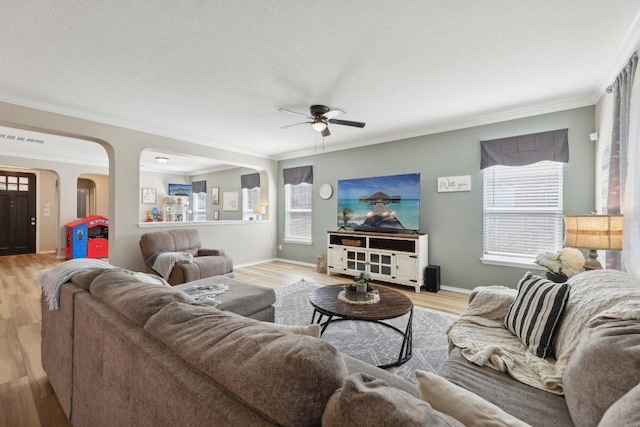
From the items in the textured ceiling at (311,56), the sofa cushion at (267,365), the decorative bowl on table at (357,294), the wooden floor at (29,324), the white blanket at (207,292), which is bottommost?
the wooden floor at (29,324)

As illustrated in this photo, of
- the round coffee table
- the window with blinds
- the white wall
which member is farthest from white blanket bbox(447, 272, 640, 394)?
the white wall

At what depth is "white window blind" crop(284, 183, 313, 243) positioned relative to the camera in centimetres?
611

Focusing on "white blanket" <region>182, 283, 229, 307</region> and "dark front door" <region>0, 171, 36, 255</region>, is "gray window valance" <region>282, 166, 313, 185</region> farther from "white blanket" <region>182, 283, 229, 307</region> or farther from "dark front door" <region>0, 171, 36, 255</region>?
"dark front door" <region>0, 171, 36, 255</region>

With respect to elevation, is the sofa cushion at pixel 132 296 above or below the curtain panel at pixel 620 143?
below

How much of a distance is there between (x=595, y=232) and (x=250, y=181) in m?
6.46

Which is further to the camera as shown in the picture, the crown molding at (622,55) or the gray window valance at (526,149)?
the gray window valance at (526,149)

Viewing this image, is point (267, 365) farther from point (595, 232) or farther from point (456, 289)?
point (456, 289)

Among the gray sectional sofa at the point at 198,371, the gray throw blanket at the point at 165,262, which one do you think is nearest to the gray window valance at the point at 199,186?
the gray throw blanket at the point at 165,262

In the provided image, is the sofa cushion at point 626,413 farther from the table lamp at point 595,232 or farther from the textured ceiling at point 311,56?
the textured ceiling at point 311,56

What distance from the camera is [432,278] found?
4.12 metres

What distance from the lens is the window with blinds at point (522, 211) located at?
3523 millimetres

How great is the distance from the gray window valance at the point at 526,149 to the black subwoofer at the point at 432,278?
1602 mm

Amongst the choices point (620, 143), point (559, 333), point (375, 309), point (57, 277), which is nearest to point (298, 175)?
point (375, 309)

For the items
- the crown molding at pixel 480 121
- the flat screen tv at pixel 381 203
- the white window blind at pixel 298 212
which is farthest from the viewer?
the white window blind at pixel 298 212
